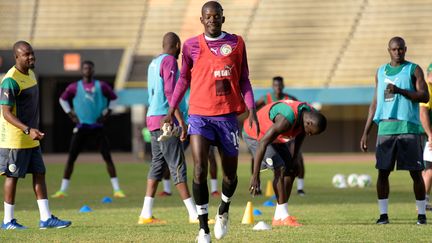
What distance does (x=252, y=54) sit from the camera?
42.6m

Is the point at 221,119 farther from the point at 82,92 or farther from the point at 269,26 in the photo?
A: the point at 269,26

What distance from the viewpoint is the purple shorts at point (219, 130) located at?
9.58 m

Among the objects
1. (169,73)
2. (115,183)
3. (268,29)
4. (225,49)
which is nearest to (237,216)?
(169,73)

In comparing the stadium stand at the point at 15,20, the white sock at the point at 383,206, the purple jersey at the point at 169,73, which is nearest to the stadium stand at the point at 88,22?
the stadium stand at the point at 15,20

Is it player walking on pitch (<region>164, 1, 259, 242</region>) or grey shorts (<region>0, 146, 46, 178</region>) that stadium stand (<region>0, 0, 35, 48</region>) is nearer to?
grey shorts (<region>0, 146, 46, 178</region>)

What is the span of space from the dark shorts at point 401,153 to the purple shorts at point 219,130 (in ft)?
9.87

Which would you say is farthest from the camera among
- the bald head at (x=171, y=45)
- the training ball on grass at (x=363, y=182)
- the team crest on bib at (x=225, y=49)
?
the training ball on grass at (x=363, y=182)

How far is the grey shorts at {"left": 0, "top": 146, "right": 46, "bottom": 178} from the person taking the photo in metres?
11.4

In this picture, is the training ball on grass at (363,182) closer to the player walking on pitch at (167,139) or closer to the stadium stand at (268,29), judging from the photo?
the player walking on pitch at (167,139)

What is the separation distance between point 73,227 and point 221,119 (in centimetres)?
300

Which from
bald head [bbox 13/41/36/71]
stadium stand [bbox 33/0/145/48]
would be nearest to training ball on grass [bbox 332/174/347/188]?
bald head [bbox 13/41/36/71]

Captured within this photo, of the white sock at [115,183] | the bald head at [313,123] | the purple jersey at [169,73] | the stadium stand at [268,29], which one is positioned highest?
the purple jersey at [169,73]

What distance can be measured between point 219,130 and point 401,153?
10.9 ft

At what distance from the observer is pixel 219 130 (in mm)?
9625
